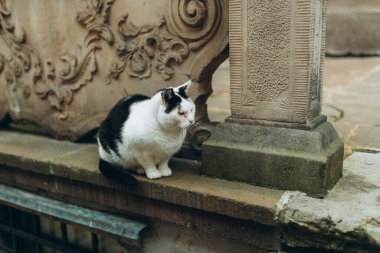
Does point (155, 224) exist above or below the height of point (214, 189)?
below

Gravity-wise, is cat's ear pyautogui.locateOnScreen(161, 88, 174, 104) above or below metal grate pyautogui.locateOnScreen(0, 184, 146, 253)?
above

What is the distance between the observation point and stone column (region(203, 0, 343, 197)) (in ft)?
6.15

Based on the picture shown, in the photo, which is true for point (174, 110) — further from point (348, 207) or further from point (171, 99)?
point (348, 207)

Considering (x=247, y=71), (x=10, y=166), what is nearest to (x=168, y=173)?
(x=247, y=71)

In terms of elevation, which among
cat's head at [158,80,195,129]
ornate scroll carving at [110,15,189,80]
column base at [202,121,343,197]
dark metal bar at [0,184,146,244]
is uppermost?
ornate scroll carving at [110,15,189,80]

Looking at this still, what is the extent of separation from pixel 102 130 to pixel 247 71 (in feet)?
2.87

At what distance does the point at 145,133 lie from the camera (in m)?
2.03

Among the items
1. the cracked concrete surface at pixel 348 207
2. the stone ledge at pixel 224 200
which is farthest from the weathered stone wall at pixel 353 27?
the stone ledge at pixel 224 200

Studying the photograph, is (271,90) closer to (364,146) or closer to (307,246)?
(307,246)

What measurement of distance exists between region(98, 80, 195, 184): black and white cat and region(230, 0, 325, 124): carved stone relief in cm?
30

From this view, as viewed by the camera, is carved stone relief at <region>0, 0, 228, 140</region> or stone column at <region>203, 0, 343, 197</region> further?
carved stone relief at <region>0, 0, 228, 140</region>

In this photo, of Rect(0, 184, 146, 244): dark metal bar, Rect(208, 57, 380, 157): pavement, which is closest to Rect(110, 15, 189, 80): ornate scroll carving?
Rect(0, 184, 146, 244): dark metal bar

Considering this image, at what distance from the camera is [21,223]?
320 centimetres

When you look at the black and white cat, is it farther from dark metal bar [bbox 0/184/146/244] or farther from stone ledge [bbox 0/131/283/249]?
dark metal bar [bbox 0/184/146/244]
